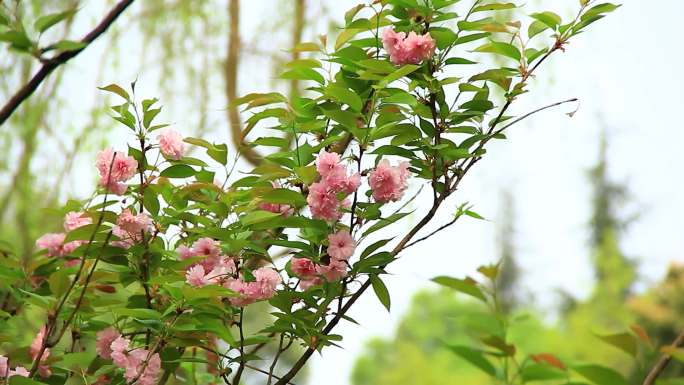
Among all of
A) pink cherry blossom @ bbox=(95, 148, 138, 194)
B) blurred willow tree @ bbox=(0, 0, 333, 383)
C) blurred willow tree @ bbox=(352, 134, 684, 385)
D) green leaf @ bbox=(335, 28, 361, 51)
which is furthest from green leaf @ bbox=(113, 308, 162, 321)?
blurred willow tree @ bbox=(352, 134, 684, 385)

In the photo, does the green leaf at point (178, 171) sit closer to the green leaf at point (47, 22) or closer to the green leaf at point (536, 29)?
the green leaf at point (47, 22)

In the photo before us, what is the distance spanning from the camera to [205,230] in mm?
916

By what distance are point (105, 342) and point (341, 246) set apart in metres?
0.33

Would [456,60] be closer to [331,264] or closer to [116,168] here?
[331,264]

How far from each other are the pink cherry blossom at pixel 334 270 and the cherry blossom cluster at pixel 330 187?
0.15ft

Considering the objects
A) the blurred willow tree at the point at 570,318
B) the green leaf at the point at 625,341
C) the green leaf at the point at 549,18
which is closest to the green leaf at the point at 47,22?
the green leaf at the point at 549,18

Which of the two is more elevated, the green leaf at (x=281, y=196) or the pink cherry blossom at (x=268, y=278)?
the green leaf at (x=281, y=196)

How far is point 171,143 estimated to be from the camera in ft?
3.21

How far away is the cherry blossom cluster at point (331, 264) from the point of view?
89cm

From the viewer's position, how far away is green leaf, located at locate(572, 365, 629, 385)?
108cm

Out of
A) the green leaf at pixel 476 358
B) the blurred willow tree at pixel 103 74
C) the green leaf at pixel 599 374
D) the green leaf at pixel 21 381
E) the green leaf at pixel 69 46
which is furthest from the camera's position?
the blurred willow tree at pixel 103 74

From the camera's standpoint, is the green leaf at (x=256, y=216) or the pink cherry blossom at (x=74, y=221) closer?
the green leaf at (x=256, y=216)

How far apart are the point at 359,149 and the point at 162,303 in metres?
0.31

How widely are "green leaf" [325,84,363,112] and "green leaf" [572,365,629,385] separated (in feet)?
1.46
